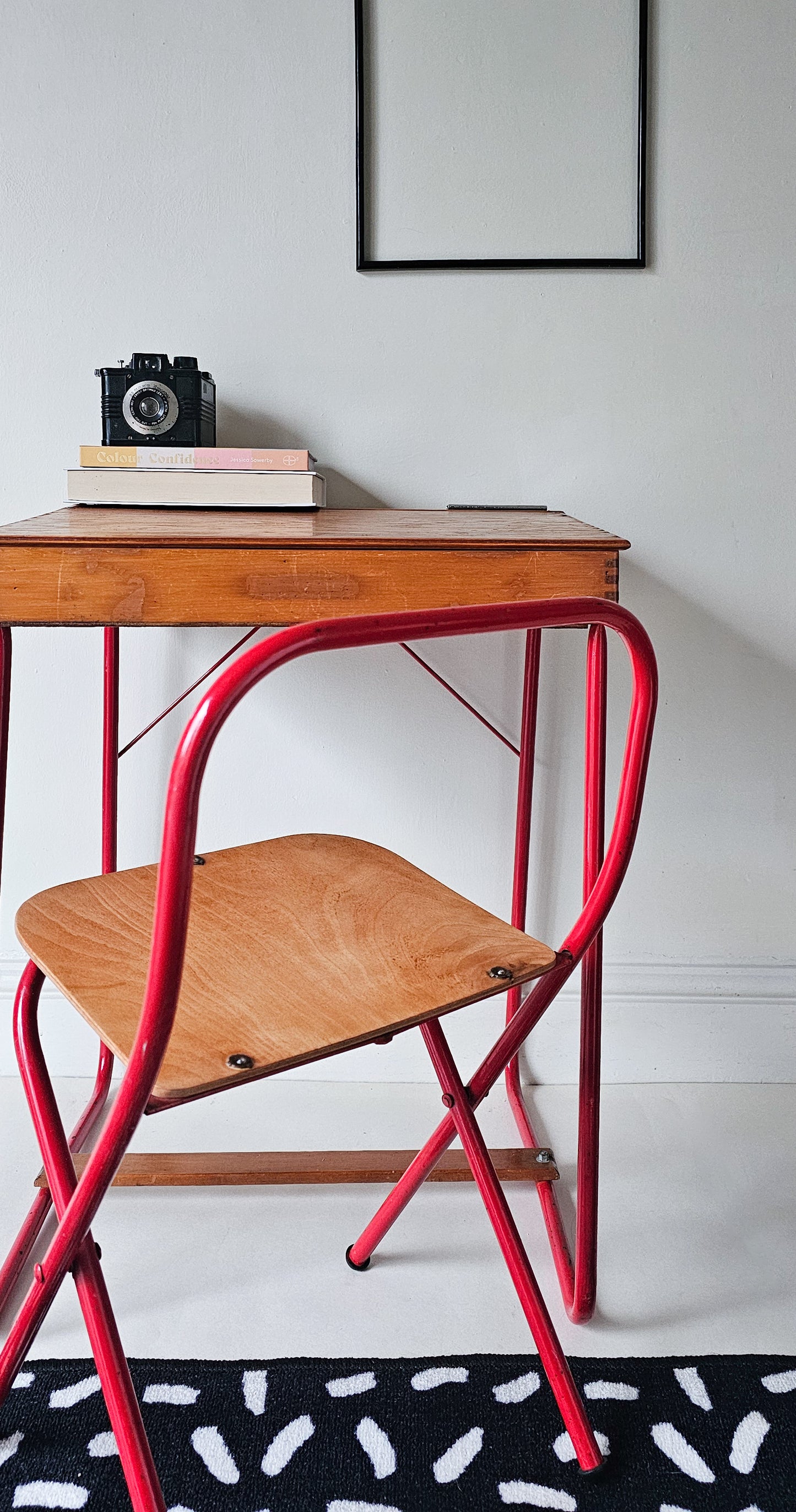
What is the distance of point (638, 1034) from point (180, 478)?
3.38 ft

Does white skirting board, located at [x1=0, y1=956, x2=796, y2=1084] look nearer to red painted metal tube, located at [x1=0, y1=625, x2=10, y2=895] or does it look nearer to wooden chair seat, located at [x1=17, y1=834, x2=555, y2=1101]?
Answer: red painted metal tube, located at [x1=0, y1=625, x2=10, y2=895]

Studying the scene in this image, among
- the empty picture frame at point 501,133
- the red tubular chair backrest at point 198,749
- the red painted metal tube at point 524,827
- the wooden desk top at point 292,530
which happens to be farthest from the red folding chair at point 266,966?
the empty picture frame at point 501,133

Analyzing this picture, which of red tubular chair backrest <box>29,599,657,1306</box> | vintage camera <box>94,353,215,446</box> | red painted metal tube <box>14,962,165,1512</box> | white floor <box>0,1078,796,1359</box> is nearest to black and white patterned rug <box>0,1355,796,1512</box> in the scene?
white floor <box>0,1078,796,1359</box>

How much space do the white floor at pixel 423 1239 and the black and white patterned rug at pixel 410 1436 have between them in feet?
0.12

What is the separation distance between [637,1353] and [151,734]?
0.99m

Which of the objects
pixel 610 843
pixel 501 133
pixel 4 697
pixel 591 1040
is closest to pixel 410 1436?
pixel 591 1040

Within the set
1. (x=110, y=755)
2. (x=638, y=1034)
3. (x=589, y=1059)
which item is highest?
(x=110, y=755)

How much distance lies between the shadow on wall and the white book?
272mm

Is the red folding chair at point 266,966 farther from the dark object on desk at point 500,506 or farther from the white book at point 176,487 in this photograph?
the dark object on desk at point 500,506

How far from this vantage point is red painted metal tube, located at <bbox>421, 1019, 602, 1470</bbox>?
1.03m

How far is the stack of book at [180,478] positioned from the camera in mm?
1267

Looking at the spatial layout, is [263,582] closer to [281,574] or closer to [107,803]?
[281,574]

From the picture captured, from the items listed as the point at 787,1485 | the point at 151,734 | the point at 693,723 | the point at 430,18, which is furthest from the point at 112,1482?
the point at 430,18

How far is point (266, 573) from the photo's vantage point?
1.02 metres
